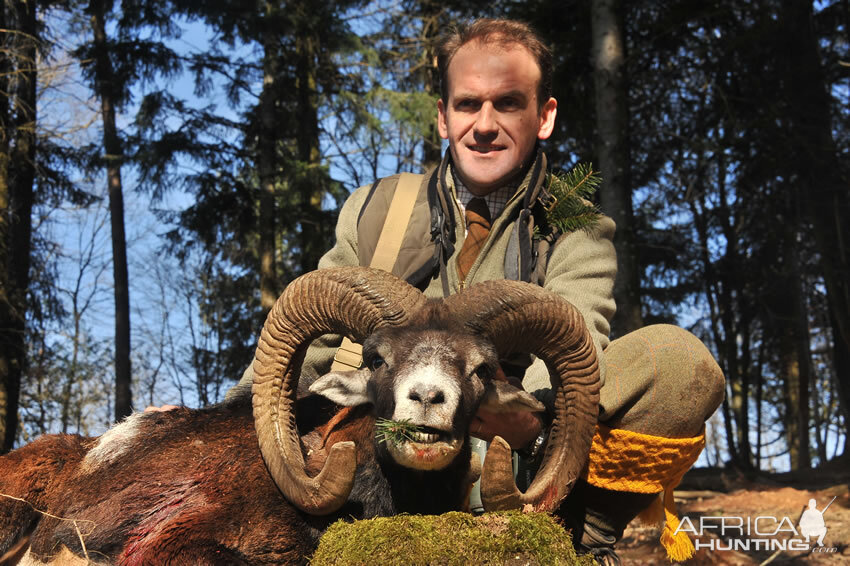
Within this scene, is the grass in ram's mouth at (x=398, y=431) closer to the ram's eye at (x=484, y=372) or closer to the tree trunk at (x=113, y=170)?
the ram's eye at (x=484, y=372)

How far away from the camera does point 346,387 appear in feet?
13.9

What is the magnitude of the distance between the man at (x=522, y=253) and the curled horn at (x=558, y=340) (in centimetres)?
27

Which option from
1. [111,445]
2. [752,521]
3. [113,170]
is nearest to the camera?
[111,445]

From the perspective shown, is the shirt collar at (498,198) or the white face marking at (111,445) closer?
the white face marking at (111,445)

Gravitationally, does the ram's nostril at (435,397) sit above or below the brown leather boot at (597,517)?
above

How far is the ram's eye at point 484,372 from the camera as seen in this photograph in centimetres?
396

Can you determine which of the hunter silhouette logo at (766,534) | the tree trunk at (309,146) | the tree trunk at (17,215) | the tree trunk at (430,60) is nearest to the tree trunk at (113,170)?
the tree trunk at (17,215)

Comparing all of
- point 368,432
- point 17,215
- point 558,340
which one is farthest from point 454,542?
point 17,215

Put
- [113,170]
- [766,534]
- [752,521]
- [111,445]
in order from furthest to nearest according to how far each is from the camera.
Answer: [113,170], [752,521], [766,534], [111,445]

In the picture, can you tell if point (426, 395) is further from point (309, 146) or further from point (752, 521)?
point (309, 146)

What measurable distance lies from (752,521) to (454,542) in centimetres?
877

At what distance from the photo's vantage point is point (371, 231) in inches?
201

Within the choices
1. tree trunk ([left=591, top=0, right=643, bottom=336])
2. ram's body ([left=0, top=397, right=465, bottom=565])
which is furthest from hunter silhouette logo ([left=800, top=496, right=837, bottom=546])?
ram's body ([left=0, top=397, right=465, bottom=565])

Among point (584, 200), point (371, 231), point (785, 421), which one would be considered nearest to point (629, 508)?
point (584, 200)
